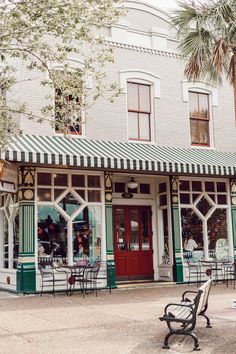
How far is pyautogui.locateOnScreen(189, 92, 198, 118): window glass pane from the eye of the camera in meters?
17.3

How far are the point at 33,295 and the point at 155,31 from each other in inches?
368

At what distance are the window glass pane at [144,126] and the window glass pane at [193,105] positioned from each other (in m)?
1.77

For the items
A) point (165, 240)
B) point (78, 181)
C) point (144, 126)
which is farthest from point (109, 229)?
point (144, 126)

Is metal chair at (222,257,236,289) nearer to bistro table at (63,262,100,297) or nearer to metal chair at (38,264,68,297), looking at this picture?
→ bistro table at (63,262,100,297)

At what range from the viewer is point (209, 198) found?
16.7 metres

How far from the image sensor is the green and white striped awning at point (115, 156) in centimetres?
1275

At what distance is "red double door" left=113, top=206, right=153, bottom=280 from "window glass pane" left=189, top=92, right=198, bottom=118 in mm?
3596

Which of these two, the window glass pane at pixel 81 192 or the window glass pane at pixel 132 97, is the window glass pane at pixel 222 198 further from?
the window glass pane at pixel 81 192

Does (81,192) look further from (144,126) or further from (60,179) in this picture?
(144,126)

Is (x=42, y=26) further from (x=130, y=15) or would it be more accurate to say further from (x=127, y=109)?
(x=130, y=15)

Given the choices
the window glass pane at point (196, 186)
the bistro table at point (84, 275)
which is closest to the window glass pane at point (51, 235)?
the bistro table at point (84, 275)

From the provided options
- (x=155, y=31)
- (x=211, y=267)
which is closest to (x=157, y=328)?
(x=211, y=267)

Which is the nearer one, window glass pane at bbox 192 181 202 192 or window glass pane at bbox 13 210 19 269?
window glass pane at bbox 13 210 19 269

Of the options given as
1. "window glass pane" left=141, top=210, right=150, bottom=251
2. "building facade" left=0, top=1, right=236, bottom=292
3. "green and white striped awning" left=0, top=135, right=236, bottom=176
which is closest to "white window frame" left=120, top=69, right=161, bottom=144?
"building facade" left=0, top=1, right=236, bottom=292
